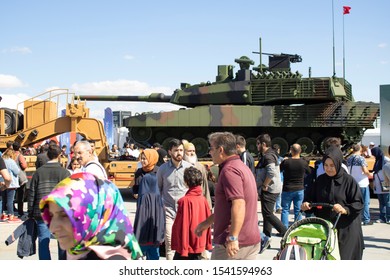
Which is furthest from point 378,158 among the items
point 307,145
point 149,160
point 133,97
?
point 133,97

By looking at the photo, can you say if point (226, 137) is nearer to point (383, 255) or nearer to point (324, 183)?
point (324, 183)

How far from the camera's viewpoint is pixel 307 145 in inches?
789

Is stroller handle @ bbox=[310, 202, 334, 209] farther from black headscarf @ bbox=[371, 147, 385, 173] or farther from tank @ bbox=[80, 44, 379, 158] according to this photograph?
tank @ bbox=[80, 44, 379, 158]

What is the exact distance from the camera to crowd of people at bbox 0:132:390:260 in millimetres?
2707

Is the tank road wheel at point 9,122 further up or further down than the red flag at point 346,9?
further down

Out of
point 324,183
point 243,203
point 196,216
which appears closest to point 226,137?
point 243,203

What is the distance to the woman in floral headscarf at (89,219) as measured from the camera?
2.62 meters

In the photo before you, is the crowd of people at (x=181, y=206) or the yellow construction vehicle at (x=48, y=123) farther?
the yellow construction vehicle at (x=48, y=123)

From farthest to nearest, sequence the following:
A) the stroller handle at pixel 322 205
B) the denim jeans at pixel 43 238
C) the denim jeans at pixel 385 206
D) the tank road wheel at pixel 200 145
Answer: the tank road wheel at pixel 200 145
the denim jeans at pixel 385 206
the denim jeans at pixel 43 238
the stroller handle at pixel 322 205

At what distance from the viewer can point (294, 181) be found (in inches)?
357

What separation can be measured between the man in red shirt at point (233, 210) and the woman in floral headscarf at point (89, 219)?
155cm

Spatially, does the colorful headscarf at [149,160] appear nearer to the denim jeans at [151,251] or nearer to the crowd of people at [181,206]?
the crowd of people at [181,206]

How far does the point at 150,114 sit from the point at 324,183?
15.2 metres

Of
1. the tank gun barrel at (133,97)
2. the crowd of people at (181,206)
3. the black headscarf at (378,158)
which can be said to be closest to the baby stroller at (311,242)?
the crowd of people at (181,206)
